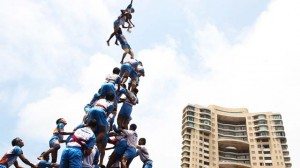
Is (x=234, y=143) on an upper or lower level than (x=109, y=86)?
upper

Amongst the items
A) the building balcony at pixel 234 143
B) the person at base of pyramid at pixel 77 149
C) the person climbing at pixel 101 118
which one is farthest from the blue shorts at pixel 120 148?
the building balcony at pixel 234 143

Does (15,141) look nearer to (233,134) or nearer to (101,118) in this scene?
(101,118)


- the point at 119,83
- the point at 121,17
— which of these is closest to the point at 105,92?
the point at 119,83

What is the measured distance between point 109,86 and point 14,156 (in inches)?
139

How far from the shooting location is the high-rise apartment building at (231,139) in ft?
352

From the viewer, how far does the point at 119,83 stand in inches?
466

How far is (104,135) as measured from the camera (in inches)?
334

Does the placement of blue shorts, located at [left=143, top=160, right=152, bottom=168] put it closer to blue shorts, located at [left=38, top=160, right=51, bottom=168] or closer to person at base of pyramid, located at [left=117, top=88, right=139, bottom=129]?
person at base of pyramid, located at [left=117, top=88, right=139, bottom=129]

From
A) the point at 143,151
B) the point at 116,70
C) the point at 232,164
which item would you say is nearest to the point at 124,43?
the point at 116,70

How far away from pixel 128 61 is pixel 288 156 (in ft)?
353

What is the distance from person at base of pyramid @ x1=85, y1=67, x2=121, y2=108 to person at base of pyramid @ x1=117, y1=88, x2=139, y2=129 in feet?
2.23

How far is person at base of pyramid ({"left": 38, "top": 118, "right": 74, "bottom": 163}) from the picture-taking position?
34.1 ft

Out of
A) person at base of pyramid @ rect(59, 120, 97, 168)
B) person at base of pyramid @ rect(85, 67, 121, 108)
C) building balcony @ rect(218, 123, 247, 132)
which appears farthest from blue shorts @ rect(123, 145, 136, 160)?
building balcony @ rect(218, 123, 247, 132)

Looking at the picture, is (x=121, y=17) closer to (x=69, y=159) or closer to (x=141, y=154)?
(x=141, y=154)
